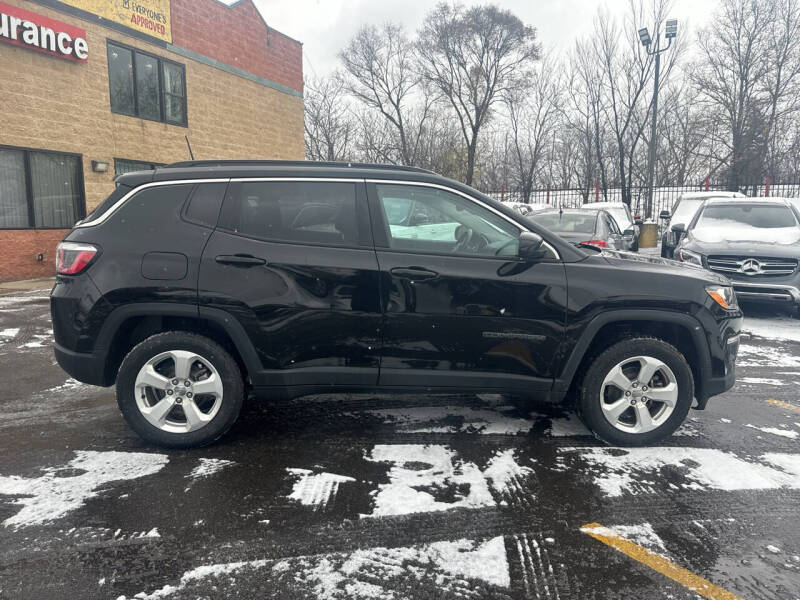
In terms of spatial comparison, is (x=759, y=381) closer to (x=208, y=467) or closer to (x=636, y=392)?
(x=636, y=392)

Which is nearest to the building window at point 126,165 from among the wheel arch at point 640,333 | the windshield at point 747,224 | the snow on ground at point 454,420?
the snow on ground at point 454,420

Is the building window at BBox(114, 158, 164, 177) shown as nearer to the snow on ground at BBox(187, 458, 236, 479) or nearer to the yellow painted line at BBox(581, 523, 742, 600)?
the snow on ground at BBox(187, 458, 236, 479)

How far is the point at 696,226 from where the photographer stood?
8.98 metres

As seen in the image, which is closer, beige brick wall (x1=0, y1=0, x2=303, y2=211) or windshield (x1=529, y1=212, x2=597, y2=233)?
windshield (x1=529, y1=212, x2=597, y2=233)

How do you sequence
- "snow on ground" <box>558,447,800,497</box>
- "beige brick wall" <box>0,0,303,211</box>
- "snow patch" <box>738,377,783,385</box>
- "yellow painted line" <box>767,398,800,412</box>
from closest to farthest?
"snow on ground" <box>558,447,800,497</box> < "yellow painted line" <box>767,398,800,412</box> < "snow patch" <box>738,377,783,385</box> < "beige brick wall" <box>0,0,303,211</box>

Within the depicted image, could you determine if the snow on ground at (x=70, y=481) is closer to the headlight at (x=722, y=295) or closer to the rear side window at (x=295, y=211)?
the rear side window at (x=295, y=211)

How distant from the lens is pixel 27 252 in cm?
1200

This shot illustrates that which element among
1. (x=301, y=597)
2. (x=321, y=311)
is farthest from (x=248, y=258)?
(x=301, y=597)

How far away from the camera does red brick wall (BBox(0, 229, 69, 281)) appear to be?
38.2 feet

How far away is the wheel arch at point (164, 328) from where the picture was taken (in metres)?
3.36

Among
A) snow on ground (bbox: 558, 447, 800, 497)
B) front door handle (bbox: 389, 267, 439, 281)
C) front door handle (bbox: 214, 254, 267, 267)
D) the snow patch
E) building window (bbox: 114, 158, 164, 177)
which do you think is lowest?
snow on ground (bbox: 558, 447, 800, 497)

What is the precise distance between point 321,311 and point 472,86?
2900cm

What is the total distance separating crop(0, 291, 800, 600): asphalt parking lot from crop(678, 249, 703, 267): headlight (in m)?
4.12

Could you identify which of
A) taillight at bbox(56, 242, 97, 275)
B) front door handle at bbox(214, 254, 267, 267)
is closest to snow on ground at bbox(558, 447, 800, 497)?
front door handle at bbox(214, 254, 267, 267)
